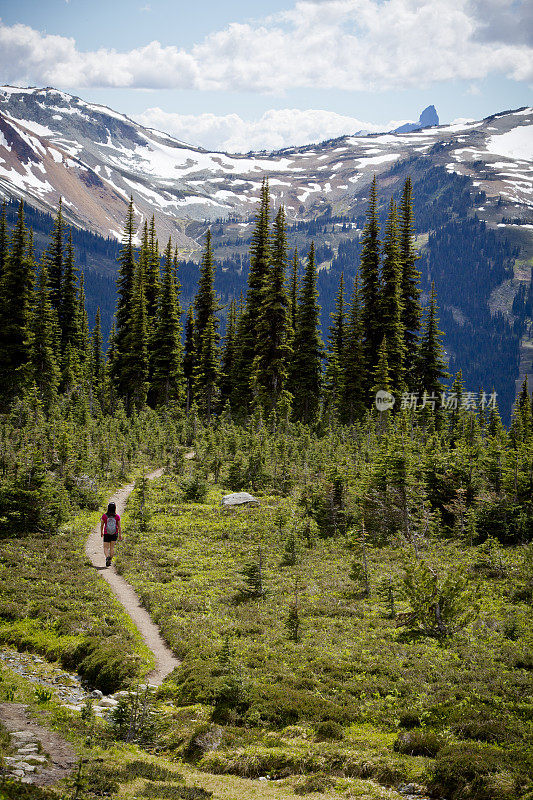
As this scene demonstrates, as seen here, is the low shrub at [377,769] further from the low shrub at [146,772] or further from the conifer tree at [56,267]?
the conifer tree at [56,267]

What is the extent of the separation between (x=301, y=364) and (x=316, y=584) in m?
37.1

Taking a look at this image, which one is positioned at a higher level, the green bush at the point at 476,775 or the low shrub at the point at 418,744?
the green bush at the point at 476,775

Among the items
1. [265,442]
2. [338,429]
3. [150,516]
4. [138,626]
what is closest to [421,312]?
[338,429]

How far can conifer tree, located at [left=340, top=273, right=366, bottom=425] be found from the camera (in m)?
47.8

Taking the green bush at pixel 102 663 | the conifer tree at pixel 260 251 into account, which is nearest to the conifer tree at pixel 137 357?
the conifer tree at pixel 260 251

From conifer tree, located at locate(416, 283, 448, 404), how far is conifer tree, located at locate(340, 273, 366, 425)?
5995mm

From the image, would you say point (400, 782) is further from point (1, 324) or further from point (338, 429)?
point (1, 324)

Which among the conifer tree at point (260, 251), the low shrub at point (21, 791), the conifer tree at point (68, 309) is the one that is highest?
the conifer tree at point (260, 251)

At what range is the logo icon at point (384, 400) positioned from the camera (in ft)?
145

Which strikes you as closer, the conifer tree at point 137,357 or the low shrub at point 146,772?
the low shrub at point 146,772

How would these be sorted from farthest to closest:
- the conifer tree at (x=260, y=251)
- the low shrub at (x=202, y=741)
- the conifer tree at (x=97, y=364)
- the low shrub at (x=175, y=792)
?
the conifer tree at (x=97, y=364) < the conifer tree at (x=260, y=251) < the low shrub at (x=202, y=741) < the low shrub at (x=175, y=792)

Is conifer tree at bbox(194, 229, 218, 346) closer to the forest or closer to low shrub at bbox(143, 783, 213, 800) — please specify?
the forest

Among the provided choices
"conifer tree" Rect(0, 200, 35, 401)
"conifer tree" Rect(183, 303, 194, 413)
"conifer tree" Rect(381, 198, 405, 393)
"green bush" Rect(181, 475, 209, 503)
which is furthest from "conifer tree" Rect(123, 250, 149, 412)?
"green bush" Rect(181, 475, 209, 503)

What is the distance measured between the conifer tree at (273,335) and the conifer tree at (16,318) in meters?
18.4
